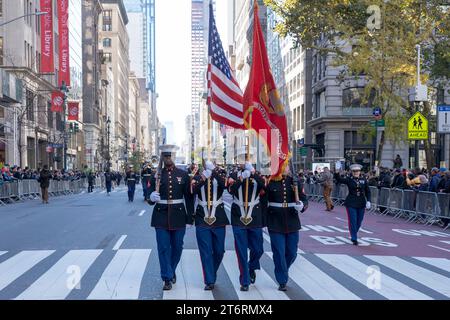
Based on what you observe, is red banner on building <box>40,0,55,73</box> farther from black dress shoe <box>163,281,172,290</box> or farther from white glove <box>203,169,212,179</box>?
black dress shoe <box>163,281,172,290</box>

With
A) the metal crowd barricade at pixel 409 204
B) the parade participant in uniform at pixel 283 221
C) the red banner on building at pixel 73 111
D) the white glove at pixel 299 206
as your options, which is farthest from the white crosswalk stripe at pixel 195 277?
the red banner on building at pixel 73 111

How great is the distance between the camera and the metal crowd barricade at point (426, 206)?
62.6 feet

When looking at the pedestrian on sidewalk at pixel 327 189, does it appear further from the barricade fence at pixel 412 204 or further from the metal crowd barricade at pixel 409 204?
the metal crowd barricade at pixel 409 204

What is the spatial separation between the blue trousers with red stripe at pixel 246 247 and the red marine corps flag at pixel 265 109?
928mm

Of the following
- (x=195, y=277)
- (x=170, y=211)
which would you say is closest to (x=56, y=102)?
(x=195, y=277)

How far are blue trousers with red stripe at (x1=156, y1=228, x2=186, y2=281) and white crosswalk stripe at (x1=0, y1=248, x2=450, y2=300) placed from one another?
0.29 m

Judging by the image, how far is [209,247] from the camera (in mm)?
8234

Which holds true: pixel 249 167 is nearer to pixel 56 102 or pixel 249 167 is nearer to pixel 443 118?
pixel 443 118

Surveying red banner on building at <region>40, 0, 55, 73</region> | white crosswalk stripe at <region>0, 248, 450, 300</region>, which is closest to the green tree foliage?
white crosswalk stripe at <region>0, 248, 450, 300</region>

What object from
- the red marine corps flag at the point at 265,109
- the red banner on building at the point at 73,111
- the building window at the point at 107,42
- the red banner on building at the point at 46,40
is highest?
the building window at the point at 107,42

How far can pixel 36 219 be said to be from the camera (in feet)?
64.4

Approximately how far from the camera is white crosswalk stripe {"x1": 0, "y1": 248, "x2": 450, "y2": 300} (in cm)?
804
